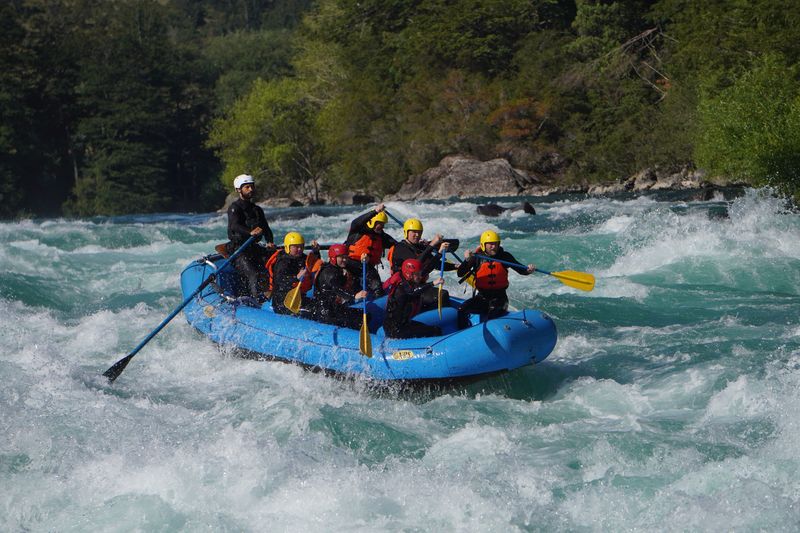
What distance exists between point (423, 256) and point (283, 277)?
5.07ft

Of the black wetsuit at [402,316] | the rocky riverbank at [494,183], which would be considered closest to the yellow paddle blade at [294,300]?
the black wetsuit at [402,316]

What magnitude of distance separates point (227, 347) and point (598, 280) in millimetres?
5993

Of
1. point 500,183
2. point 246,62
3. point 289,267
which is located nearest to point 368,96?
point 500,183

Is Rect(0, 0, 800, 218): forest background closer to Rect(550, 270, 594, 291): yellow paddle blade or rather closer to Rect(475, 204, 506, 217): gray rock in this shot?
Rect(475, 204, 506, 217): gray rock

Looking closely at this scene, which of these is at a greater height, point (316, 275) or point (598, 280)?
point (316, 275)

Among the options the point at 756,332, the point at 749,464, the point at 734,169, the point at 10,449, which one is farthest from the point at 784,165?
the point at 10,449

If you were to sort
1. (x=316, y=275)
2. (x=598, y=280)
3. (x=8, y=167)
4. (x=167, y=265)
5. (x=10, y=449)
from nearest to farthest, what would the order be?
(x=10, y=449) < (x=316, y=275) < (x=598, y=280) < (x=167, y=265) < (x=8, y=167)

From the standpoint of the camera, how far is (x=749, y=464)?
5977mm

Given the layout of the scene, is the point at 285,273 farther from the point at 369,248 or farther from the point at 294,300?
the point at 369,248

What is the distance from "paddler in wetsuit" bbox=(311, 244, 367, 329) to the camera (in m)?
8.71

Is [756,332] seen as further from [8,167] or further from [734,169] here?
[8,167]

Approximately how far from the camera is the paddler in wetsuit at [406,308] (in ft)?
26.6

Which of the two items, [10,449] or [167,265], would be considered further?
[167,265]

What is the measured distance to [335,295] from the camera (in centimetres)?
879
